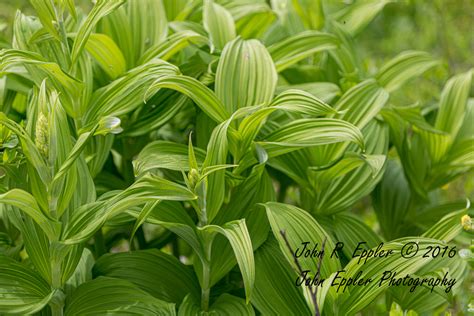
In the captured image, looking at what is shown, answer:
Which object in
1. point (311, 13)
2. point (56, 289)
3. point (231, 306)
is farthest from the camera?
point (311, 13)

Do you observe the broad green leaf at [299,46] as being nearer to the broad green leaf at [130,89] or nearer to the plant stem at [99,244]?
the broad green leaf at [130,89]

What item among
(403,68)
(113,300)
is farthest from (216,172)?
(403,68)

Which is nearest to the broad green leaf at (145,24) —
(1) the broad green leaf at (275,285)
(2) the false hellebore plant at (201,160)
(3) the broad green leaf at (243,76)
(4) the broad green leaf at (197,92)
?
(2) the false hellebore plant at (201,160)

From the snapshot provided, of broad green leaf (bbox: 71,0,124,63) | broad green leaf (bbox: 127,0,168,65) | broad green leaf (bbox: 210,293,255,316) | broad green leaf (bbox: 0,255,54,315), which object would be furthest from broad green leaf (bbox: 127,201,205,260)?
broad green leaf (bbox: 127,0,168,65)

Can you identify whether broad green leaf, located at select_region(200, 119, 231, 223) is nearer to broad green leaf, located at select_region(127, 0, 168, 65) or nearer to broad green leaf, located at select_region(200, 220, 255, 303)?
broad green leaf, located at select_region(200, 220, 255, 303)

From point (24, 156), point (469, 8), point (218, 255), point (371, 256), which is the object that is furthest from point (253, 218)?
point (469, 8)

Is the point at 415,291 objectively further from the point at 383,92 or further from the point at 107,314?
the point at 107,314

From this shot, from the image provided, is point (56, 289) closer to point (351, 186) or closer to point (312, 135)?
point (312, 135)
